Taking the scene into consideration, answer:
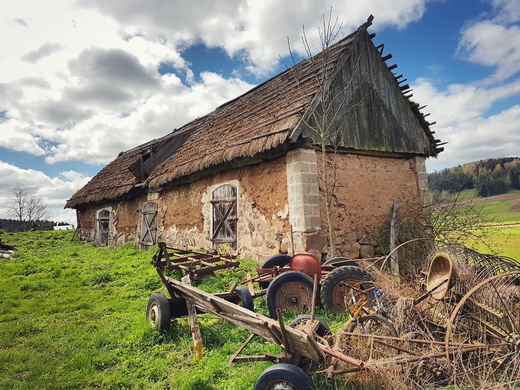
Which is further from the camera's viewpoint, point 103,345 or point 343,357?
point 103,345

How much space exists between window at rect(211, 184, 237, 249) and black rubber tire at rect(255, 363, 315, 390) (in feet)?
20.4

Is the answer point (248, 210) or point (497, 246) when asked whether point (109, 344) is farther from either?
point (497, 246)

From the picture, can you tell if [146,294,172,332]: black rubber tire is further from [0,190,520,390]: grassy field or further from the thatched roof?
the thatched roof

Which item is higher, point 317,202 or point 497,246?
point 317,202

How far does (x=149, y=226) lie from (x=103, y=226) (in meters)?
5.35

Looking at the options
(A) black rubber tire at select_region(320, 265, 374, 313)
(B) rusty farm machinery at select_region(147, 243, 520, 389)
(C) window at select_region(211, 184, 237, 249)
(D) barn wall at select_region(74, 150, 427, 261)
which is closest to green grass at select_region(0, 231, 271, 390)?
(B) rusty farm machinery at select_region(147, 243, 520, 389)

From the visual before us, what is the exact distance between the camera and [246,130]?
8.69 meters

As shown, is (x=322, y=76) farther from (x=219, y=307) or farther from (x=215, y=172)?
→ (x=219, y=307)

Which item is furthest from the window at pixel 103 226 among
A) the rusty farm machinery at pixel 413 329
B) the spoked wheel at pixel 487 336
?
the spoked wheel at pixel 487 336

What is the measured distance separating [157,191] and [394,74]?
9.18 meters

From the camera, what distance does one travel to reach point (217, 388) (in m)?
2.89

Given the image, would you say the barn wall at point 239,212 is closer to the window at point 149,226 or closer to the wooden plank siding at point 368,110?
the window at point 149,226

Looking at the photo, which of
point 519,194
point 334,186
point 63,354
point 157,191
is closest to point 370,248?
point 334,186

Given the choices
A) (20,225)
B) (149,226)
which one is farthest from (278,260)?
(20,225)
